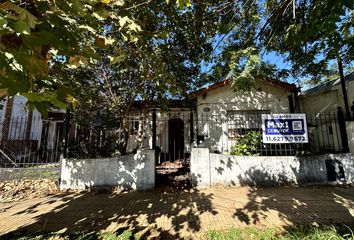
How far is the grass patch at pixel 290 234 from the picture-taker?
11.5ft

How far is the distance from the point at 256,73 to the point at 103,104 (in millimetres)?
5729

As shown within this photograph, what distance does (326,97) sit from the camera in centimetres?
977

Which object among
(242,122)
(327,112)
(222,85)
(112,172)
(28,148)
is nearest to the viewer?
(112,172)

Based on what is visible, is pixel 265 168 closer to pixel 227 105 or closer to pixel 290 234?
pixel 290 234

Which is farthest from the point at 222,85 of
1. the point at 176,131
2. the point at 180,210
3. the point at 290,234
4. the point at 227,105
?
the point at 290,234

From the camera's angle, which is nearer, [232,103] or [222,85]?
[222,85]

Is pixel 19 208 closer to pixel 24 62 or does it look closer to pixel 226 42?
pixel 24 62

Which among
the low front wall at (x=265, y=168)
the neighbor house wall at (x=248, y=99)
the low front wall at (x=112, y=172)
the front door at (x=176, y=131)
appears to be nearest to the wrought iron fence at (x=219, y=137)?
the neighbor house wall at (x=248, y=99)

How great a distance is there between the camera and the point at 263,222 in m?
4.22

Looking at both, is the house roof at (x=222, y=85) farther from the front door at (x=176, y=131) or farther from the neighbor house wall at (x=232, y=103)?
the front door at (x=176, y=131)

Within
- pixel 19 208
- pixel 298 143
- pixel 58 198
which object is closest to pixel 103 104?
pixel 58 198

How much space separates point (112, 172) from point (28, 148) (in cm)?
798

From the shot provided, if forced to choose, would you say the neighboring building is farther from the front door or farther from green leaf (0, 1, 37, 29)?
green leaf (0, 1, 37, 29)

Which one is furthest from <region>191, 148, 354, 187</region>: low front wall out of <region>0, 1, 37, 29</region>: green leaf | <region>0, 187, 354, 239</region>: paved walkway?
<region>0, 1, 37, 29</region>: green leaf
